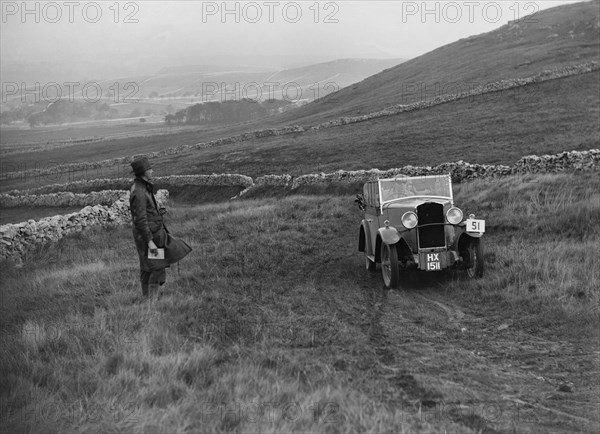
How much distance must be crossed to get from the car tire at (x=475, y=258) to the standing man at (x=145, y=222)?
5.62 m

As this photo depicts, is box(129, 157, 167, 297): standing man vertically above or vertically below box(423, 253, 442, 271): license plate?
above

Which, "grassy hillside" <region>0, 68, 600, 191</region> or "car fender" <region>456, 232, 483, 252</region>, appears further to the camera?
"grassy hillside" <region>0, 68, 600, 191</region>

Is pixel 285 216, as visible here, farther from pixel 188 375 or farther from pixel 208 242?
pixel 188 375

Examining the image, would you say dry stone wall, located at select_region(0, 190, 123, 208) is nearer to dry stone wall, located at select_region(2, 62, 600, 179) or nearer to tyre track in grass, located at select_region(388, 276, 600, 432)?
dry stone wall, located at select_region(2, 62, 600, 179)

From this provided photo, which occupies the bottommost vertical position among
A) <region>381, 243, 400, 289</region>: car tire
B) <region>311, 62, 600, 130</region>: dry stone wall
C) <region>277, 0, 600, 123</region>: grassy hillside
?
<region>381, 243, 400, 289</region>: car tire

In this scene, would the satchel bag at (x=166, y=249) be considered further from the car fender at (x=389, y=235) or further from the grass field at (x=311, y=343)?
the car fender at (x=389, y=235)

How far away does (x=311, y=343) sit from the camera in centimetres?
682

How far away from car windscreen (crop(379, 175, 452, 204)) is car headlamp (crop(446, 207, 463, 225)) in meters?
1.04

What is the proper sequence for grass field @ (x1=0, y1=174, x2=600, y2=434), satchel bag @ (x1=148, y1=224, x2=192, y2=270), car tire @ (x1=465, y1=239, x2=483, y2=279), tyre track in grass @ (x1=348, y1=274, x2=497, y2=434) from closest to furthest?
1. grass field @ (x1=0, y1=174, x2=600, y2=434)
2. tyre track in grass @ (x1=348, y1=274, x2=497, y2=434)
3. satchel bag @ (x1=148, y1=224, x2=192, y2=270)
4. car tire @ (x1=465, y1=239, x2=483, y2=279)

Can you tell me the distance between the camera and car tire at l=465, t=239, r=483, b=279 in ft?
32.8

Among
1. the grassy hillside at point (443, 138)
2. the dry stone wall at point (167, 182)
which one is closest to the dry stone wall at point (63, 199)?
the dry stone wall at point (167, 182)

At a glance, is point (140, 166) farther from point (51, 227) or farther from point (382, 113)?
point (382, 113)

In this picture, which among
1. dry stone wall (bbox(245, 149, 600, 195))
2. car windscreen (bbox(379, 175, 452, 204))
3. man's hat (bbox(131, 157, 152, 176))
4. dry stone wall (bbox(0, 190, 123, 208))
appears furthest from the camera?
dry stone wall (bbox(0, 190, 123, 208))

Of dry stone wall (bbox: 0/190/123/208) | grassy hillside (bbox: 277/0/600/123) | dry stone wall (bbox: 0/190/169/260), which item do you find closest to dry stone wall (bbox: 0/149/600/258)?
dry stone wall (bbox: 0/190/169/260)
